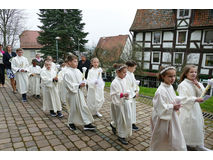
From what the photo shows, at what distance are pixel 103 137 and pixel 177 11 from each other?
1926 cm

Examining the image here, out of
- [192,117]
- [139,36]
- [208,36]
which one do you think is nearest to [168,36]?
[139,36]

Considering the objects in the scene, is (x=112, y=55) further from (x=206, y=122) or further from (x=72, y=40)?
(x=206, y=122)

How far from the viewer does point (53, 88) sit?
5.20 m

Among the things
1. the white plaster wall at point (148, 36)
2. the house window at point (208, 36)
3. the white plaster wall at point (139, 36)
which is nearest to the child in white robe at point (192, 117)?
the house window at point (208, 36)

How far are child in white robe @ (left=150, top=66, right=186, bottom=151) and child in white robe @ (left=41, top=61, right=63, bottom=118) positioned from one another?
3455mm

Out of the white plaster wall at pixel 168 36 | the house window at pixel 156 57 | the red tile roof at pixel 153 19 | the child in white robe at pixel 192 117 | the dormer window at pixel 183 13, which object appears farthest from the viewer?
the house window at pixel 156 57

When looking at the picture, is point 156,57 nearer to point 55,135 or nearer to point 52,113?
point 52,113

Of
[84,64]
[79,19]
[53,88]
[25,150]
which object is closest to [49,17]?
[79,19]

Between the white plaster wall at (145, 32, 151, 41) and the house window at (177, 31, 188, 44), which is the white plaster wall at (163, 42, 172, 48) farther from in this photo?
the white plaster wall at (145, 32, 151, 41)

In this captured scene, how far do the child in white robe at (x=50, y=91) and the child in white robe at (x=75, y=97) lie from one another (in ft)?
3.84

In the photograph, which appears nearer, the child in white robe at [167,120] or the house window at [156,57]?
the child in white robe at [167,120]

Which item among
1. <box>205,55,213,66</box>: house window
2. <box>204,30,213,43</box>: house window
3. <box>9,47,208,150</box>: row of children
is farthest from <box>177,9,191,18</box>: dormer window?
<box>9,47,208,150</box>: row of children

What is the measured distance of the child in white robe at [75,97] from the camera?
13.4 ft

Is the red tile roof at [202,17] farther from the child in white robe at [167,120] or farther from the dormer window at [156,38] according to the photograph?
the child in white robe at [167,120]
